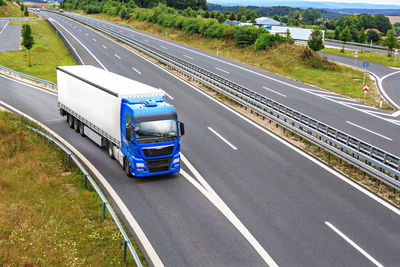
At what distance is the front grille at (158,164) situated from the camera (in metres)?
15.9

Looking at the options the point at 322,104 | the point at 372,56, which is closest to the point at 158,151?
the point at 322,104

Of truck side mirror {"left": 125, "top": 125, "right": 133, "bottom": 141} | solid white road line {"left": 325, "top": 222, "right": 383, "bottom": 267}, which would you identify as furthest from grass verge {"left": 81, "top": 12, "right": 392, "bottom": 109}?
truck side mirror {"left": 125, "top": 125, "right": 133, "bottom": 141}

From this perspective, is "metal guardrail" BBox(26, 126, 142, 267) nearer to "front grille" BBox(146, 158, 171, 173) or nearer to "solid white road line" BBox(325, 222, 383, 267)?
"front grille" BBox(146, 158, 171, 173)

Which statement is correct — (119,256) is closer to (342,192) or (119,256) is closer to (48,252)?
(48,252)

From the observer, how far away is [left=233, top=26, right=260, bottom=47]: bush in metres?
55.1

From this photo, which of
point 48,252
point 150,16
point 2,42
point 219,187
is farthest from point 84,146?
point 150,16

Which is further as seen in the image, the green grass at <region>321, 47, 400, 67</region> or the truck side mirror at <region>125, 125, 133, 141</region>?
the green grass at <region>321, 47, 400, 67</region>

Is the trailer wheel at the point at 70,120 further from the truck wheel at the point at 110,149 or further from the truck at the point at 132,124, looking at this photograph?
the truck wheel at the point at 110,149

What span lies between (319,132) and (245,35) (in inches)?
1477

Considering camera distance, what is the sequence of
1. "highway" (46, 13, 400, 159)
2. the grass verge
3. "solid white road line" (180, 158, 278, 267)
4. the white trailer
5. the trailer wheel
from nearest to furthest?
"solid white road line" (180, 158, 278, 267) → the white trailer → the trailer wheel → "highway" (46, 13, 400, 159) → the grass verge

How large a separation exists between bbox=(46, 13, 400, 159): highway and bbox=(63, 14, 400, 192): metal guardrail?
113 inches

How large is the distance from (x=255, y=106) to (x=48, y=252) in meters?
17.7

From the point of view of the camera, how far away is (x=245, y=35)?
182 ft

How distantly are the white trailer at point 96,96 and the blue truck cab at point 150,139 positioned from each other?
109 centimetres
